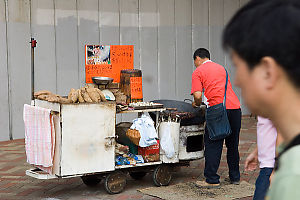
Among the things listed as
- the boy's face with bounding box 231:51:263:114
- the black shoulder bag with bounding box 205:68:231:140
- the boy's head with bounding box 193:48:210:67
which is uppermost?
the boy's head with bounding box 193:48:210:67

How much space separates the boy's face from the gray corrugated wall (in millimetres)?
8777

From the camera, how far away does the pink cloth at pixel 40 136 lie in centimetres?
541

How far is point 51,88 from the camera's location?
1007 cm

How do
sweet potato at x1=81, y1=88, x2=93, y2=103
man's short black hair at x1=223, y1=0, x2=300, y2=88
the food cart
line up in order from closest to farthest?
man's short black hair at x1=223, y1=0, x2=300, y2=88, the food cart, sweet potato at x1=81, y1=88, x2=93, y2=103

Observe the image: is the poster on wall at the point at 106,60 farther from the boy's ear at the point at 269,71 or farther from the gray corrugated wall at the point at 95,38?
the boy's ear at the point at 269,71

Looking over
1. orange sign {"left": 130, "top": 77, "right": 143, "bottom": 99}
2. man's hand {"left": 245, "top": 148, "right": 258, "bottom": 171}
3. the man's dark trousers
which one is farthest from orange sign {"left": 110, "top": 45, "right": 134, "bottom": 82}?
man's hand {"left": 245, "top": 148, "right": 258, "bottom": 171}

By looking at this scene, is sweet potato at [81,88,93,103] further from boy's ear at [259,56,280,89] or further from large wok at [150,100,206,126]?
boy's ear at [259,56,280,89]

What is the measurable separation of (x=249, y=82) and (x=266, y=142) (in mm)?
2439

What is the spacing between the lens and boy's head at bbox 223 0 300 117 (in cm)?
107

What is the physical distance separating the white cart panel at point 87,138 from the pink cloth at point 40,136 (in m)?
0.16

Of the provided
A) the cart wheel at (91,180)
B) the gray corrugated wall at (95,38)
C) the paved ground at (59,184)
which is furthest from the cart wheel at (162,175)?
the gray corrugated wall at (95,38)

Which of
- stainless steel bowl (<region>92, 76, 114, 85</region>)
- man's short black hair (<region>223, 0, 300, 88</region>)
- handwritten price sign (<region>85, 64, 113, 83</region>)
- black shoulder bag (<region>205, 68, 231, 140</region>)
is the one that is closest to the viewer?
man's short black hair (<region>223, 0, 300, 88</region>)

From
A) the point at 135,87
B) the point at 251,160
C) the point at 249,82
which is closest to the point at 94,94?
the point at 135,87

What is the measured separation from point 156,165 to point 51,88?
4557 millimetres
